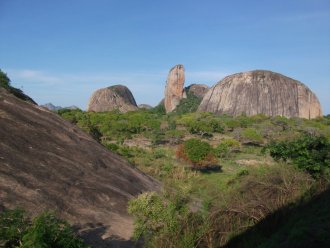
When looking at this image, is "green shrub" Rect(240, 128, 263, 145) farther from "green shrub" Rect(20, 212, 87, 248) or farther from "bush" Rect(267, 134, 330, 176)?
"green shrub" Rect(20, 212, 87, 248)

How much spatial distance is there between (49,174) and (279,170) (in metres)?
6.92

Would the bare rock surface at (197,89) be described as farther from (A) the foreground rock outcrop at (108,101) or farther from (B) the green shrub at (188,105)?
(A) the foreground rock outcrop at (108,101)

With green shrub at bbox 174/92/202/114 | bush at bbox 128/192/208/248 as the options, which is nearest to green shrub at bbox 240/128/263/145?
bush at bbox 128/192/208/248

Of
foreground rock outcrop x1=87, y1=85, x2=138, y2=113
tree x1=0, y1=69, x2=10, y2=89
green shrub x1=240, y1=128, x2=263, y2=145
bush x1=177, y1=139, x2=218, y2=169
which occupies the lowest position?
bush x1=177, y1=139, x2=218, y2=169

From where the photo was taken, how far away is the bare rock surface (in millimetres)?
88306

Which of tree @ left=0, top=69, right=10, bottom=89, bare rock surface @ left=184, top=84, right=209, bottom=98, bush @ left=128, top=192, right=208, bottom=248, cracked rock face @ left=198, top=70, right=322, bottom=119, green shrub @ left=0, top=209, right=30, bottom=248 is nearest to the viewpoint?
green shrub @ left=0, top=209, right=30, bottom=248

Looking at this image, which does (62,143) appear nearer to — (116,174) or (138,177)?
(116,174)

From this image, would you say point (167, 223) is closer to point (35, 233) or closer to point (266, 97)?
point (35, 233)

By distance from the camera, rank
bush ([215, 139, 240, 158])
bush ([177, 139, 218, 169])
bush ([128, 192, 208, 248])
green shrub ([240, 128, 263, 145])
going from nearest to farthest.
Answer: bush ([128, 192, 208, 248])
bush ([177, 139, 218, 169])
bush ([215, 139, 240, 158])
green shrub ([240, 128, 263, 145])

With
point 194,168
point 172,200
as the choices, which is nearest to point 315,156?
point 172,200

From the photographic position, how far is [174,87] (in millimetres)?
81375

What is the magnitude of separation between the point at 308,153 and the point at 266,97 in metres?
55.2

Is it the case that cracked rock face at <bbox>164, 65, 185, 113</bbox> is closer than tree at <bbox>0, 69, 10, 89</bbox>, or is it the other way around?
tree at <bbox>0, 69, 10, 89</bbox>

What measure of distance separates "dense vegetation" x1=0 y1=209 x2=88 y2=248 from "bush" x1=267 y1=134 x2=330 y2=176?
606 cm
